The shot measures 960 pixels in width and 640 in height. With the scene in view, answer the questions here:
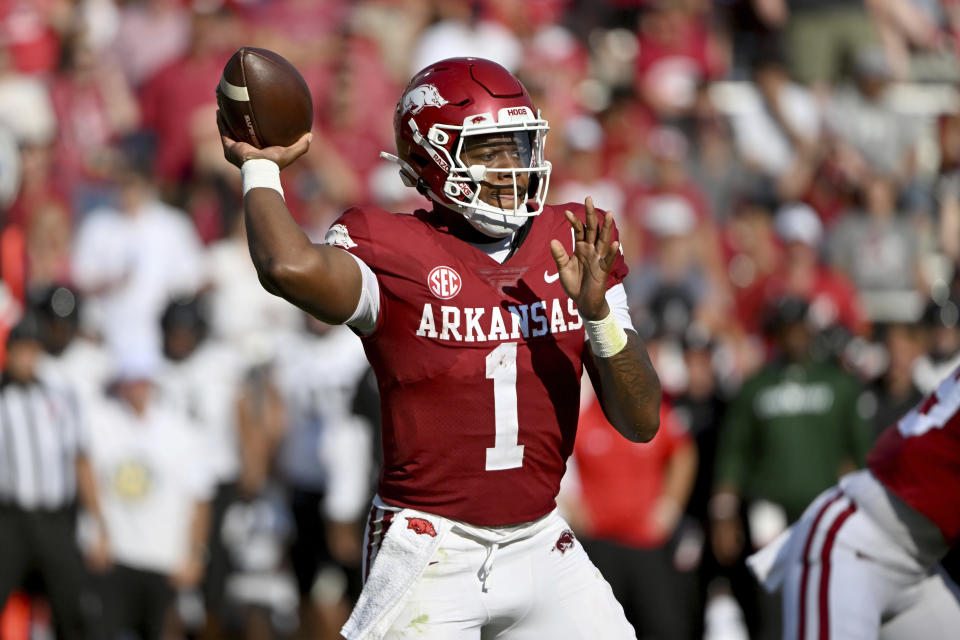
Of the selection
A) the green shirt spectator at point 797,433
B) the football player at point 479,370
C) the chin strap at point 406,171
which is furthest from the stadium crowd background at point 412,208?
the football player at point 479,370

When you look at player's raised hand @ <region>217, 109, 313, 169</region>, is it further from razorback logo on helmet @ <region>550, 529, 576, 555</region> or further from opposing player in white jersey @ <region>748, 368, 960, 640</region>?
opposing player in white jersey @ <region>748, 368, 960, 640</region>

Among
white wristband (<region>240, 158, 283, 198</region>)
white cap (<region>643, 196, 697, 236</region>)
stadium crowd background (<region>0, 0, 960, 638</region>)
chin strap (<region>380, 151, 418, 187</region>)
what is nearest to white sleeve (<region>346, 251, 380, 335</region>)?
white wristband (<region>240, 158, 283, 198</region>)

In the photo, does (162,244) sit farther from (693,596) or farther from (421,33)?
(693,596)

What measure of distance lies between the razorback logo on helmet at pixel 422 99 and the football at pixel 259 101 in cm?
32

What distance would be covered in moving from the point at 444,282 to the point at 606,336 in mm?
403

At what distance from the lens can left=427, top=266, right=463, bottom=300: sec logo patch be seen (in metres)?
3.50

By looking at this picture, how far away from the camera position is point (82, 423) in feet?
24.9

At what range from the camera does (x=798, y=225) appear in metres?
8.64

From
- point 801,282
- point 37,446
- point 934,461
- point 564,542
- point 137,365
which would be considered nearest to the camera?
point 564,542

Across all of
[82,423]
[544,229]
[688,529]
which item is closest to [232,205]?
[82,423]

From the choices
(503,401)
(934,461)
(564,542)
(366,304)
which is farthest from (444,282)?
(934,461)

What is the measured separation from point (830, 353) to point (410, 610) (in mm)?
4466

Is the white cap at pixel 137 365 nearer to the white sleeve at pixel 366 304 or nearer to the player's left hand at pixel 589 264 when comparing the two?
the white sleeve at pixel 366 304

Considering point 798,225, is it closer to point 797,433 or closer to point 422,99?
point 797,433
